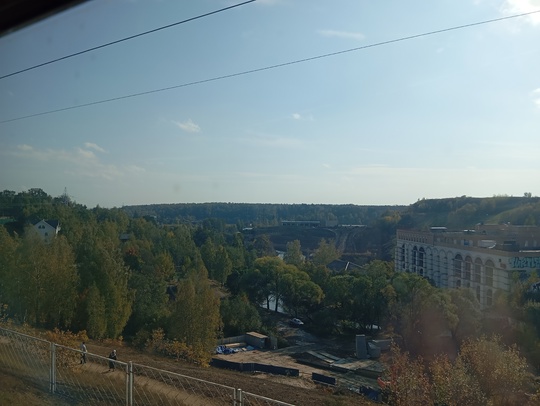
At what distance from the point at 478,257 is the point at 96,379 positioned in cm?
1220

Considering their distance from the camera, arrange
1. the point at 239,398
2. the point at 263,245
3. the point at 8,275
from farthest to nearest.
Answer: the point at 263,245
the point at 8,275
the point at 239,398

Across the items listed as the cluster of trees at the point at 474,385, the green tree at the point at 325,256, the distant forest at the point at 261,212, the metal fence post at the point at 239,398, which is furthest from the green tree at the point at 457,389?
the distant forest at the point at 261,212

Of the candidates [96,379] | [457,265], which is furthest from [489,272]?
[96,379]

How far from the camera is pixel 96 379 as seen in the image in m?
3.48

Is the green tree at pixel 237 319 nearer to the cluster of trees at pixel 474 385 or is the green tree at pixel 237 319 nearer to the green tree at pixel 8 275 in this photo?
the green tree at pixel 8 275

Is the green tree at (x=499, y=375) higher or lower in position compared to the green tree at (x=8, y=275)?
lower

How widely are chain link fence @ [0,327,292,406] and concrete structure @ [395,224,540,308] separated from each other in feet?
30.3

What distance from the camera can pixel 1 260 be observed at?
757cm

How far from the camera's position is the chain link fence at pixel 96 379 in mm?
3131

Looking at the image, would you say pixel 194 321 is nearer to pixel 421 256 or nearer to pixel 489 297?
pixel 489 297

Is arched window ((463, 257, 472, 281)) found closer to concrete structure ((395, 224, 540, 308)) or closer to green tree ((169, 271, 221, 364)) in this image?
concrete structure ((395, 224, 540, 308))

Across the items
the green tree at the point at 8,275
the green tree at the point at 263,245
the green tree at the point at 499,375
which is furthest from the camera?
the green tree at the point at 263,245

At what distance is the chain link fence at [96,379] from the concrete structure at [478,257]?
363 inches

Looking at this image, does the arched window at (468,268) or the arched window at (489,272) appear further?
the arched window at (468,268)
